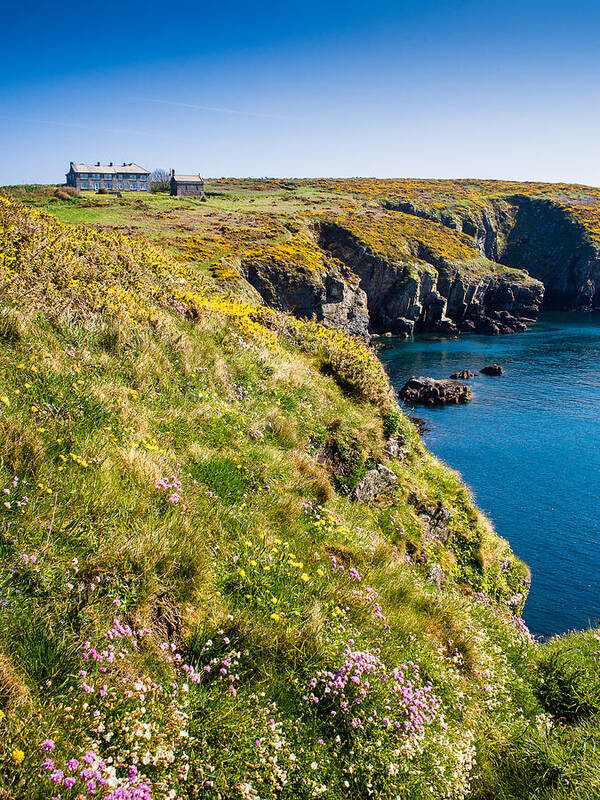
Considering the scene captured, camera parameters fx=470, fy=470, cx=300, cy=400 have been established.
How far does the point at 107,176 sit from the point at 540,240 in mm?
132947

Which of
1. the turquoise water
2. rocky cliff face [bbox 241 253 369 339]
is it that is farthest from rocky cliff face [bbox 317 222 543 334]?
the turquoise water

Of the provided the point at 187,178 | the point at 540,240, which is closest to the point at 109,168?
the point at 187,178

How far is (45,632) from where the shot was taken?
338 cm

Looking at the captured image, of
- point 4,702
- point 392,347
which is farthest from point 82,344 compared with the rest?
point 392,347

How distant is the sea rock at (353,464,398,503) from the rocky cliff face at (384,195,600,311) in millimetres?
134782

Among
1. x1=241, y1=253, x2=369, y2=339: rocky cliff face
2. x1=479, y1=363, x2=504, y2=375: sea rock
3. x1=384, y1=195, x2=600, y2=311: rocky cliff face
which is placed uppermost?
x1=384, y1=195, x2=600, y2=311: rocky cliff face

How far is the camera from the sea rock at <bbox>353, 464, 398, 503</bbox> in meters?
9.23

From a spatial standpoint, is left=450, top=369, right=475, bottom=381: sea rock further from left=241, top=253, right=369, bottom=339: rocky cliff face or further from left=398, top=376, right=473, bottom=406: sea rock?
left=241, top=253, right=369, bottom=339: rocky cliff face

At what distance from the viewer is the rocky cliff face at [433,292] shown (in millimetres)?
92188

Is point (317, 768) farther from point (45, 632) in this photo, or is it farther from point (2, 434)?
point (2, 434)

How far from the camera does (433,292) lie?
320 ft

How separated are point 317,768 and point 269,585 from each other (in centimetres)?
159

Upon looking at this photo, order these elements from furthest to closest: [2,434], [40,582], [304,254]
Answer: [304,254] → [2,434] → [40,582]

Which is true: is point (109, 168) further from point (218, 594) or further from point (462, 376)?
point (218, 594)
